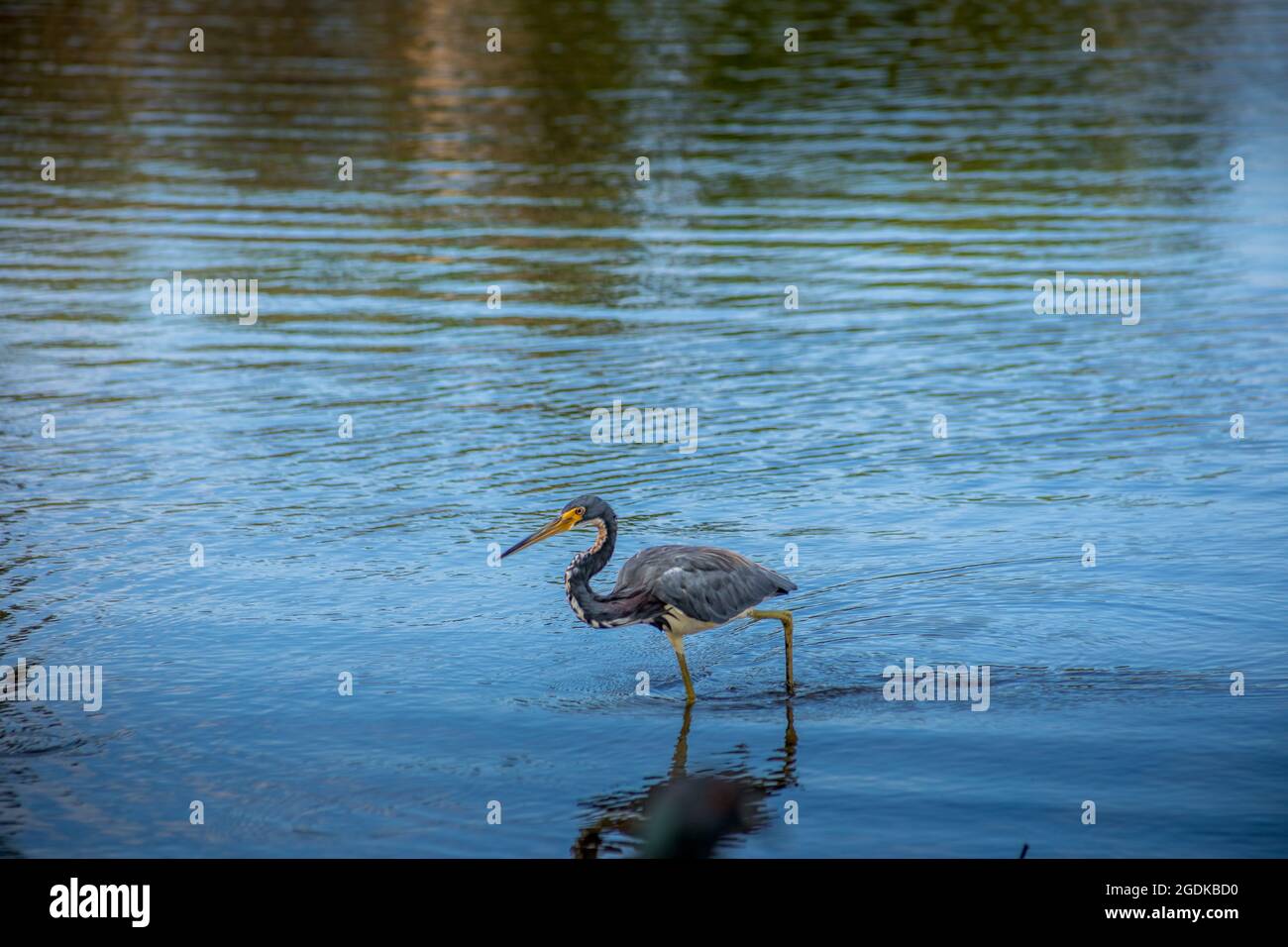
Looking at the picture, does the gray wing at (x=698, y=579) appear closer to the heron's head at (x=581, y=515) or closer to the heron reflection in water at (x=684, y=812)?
the heron's head at (x=581, y=515)

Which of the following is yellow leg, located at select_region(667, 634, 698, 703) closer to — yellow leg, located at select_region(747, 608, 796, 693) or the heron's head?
yellow leg, located at select_region(747, 608, 796, 693)

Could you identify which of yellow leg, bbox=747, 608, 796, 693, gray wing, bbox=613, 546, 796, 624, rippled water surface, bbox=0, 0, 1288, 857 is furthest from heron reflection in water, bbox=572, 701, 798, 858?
gray wing, bbox=613, 546, 796, 624

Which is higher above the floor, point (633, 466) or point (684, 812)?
point (633, 466)

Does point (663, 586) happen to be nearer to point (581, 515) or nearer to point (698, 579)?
point (698, 579)

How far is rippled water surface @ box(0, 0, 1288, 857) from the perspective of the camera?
37.0 feet

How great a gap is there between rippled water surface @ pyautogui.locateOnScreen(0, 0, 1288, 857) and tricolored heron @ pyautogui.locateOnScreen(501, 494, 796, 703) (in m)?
0.64

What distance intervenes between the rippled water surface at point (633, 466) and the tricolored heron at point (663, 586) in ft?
2.09

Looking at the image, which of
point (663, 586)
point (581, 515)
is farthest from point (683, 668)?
point (581, 515)

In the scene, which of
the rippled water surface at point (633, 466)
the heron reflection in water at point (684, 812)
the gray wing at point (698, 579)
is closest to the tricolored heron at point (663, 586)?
the gray wing at point (698, 579)

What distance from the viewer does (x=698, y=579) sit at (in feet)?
40.5

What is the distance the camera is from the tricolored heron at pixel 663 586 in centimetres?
1224

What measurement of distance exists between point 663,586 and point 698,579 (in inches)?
11.7
